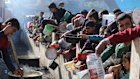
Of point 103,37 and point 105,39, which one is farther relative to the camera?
point 103,37

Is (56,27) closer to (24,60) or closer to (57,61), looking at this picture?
(57,61)

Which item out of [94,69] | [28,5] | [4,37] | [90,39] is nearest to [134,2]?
[90,39]

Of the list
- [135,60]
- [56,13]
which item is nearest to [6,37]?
[135,60]

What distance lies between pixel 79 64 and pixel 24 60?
5.54 metres

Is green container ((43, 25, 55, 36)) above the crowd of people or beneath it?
above

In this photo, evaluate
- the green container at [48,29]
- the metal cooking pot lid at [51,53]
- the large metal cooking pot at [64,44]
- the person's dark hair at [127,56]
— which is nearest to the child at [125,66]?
the person's dark hair at [127,56]

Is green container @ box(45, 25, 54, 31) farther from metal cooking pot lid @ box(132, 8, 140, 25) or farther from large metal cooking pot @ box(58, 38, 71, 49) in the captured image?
metal cooking pot lid @ box(132, 8, 140, 25)

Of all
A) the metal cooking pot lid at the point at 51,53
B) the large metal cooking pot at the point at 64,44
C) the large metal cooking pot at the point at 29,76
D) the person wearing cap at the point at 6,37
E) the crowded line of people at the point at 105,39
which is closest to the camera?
the crowded line of people at the point at 105,39

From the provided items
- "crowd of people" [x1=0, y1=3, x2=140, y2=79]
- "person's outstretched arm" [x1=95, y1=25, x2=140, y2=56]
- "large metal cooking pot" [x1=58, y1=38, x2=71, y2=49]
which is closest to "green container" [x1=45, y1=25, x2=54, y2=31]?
"crowd of people" [x1=0, y1=3, x2=140, y2=79]

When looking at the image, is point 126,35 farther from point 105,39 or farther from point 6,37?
point 6,37

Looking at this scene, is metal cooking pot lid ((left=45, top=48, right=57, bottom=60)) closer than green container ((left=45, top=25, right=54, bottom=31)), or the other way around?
metal cooking pot lid ((left=45, top=48, right=57, bottom=60))

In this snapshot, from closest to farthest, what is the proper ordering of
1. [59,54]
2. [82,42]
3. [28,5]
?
[82,42] → [59,54] → [28,5]

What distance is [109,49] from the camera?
4.59 metres

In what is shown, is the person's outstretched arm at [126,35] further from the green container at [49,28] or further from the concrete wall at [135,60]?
the green container at [49,28]
